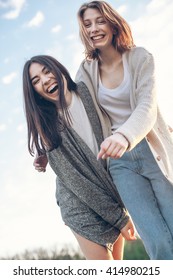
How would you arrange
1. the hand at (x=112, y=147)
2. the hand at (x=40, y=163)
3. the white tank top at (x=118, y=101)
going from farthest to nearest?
the hand at (x=40, y=163) < the white tank top at (x=118, y=101) < the hand at (x=112, y=147)

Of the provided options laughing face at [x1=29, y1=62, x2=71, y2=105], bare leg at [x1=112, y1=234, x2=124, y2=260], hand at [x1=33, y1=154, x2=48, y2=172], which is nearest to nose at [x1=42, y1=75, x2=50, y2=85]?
laughing face at [x1=29, y1=62, x2=71, y2=105]

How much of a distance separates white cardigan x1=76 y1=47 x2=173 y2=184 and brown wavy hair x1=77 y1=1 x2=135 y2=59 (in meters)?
0.02

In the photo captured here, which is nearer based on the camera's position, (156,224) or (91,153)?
(156,224)

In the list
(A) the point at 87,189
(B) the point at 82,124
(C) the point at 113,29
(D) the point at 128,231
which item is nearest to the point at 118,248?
(D) the point at 128,231

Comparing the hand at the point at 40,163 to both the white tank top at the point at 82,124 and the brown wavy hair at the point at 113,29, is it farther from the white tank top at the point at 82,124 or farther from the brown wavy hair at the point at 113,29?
the brown wavy hair at the point at 113,29

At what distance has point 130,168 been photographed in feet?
3.77

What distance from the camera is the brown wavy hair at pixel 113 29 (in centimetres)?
124

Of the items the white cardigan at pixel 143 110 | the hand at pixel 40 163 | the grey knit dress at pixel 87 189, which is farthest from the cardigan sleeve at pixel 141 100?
the hand at pixel 40 163

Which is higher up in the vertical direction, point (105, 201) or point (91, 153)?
point (91, 153)
